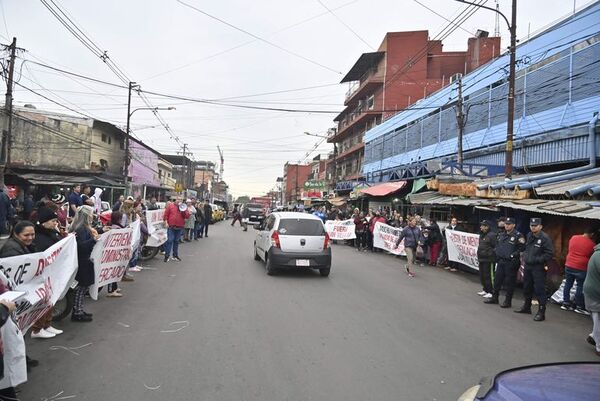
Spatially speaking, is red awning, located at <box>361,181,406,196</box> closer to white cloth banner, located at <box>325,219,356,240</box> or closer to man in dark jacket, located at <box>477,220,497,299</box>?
white cloth banner, located at <box>325,219,356,240</box>

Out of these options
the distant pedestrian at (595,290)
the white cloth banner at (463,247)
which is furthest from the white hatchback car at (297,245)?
the distant pedestrian at (595,290)

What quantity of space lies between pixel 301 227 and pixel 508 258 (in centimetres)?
490

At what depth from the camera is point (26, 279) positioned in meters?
4.57

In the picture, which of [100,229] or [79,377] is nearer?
[79,377]

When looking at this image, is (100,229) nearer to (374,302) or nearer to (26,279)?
(26,279)

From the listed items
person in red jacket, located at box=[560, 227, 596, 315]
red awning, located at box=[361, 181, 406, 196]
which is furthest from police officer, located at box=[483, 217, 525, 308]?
red awning, located at box=[361, 181, 406, 196]

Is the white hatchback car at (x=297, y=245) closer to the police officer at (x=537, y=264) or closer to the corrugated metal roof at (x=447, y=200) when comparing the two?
the police officer at (x=537, y=264)

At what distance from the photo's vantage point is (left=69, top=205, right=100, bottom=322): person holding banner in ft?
20.2

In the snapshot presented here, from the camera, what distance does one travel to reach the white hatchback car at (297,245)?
1080cm

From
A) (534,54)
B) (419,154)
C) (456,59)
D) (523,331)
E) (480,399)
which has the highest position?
(456,59)

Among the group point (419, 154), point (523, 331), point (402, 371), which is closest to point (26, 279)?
point (402, 371)

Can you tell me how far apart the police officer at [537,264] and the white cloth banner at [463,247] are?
3972 mm

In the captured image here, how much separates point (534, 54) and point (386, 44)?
94.5ft

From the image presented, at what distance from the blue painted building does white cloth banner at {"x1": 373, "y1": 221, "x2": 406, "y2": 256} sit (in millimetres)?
4007
